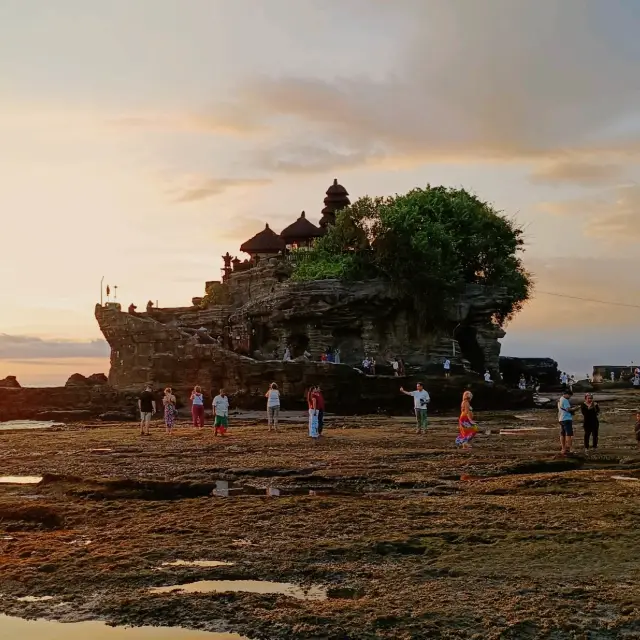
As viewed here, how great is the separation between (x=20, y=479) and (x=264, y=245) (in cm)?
5333

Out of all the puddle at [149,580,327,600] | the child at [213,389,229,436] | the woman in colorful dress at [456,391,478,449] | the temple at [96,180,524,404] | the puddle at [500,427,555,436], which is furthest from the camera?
the temple at [96,180,524,404]

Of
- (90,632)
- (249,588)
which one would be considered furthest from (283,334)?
(90,632)

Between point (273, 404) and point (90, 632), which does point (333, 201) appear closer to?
point (273, 404)

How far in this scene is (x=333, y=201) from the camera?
69.6 metres

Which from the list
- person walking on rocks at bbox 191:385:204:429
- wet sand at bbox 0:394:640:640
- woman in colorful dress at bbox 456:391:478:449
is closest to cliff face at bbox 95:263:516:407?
person walking on rocks at bbox 191:385:204:429

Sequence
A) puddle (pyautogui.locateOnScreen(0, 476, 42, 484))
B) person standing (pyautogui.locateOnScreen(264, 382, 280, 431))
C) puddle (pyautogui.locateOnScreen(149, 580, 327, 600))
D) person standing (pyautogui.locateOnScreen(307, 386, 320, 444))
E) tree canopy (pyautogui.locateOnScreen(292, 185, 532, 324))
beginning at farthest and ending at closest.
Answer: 1. tree canopy (pyautogui.locateOnScreen(292, 185, 532, 324))
2. person standing (pyautogui.locateOnScreen(264, 382, 280, 431))
3. person standing (pyautogui.locateOnScreen(307, 386, 320, 444))
4. puddle (pyautogui.locateOnScreen(0, 476, 42, 484))
5. puddle (pyautogui.locateOnScreen(149, 580, 327, 600))

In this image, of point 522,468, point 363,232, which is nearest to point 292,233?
point 363,232

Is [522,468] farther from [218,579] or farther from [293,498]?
[218,579]

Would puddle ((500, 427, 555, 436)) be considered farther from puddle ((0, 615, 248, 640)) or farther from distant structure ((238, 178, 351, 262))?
distant structure ((238, 178, 351, 262))

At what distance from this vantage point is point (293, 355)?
177 ft

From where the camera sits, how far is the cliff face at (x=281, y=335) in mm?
46656

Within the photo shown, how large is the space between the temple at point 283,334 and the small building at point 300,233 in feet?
26.4

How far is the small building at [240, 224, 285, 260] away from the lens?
226ft

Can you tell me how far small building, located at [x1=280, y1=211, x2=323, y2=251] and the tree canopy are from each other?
9.12 metres
